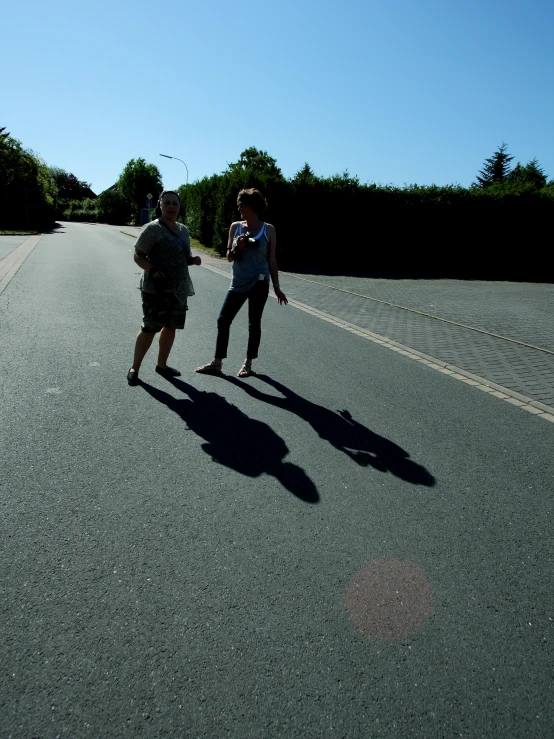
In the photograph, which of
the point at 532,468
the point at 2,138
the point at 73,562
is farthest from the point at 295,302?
the point at 2,138

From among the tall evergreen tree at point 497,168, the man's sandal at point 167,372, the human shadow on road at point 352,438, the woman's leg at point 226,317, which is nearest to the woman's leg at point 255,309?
the woman's leg at point 226,317

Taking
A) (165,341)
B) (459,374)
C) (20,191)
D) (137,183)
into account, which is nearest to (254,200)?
(165,341)

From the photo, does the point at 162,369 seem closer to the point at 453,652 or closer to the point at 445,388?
the point at 445,388

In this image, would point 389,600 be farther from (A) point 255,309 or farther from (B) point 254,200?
(B) point 254,200

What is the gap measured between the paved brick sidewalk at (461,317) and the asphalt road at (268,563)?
1592 mm

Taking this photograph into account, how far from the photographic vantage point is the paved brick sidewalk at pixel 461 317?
670 cm

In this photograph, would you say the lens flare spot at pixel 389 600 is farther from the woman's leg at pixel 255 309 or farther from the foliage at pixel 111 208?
the foliage at pixel 111 208

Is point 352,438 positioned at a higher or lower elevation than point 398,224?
lower

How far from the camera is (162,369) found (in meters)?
5.49

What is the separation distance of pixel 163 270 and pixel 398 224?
58.4 ft

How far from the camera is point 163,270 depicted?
5062 millimetres

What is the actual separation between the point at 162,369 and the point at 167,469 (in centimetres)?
218

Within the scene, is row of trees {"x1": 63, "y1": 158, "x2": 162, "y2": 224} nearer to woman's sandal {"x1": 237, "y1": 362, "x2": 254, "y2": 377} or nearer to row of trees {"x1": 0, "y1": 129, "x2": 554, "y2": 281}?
row of trees {"x1": 0, "y1": 129, "x2": 554, "y2": 281}

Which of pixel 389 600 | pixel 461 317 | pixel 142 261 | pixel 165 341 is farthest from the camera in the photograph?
pixel 461 317
